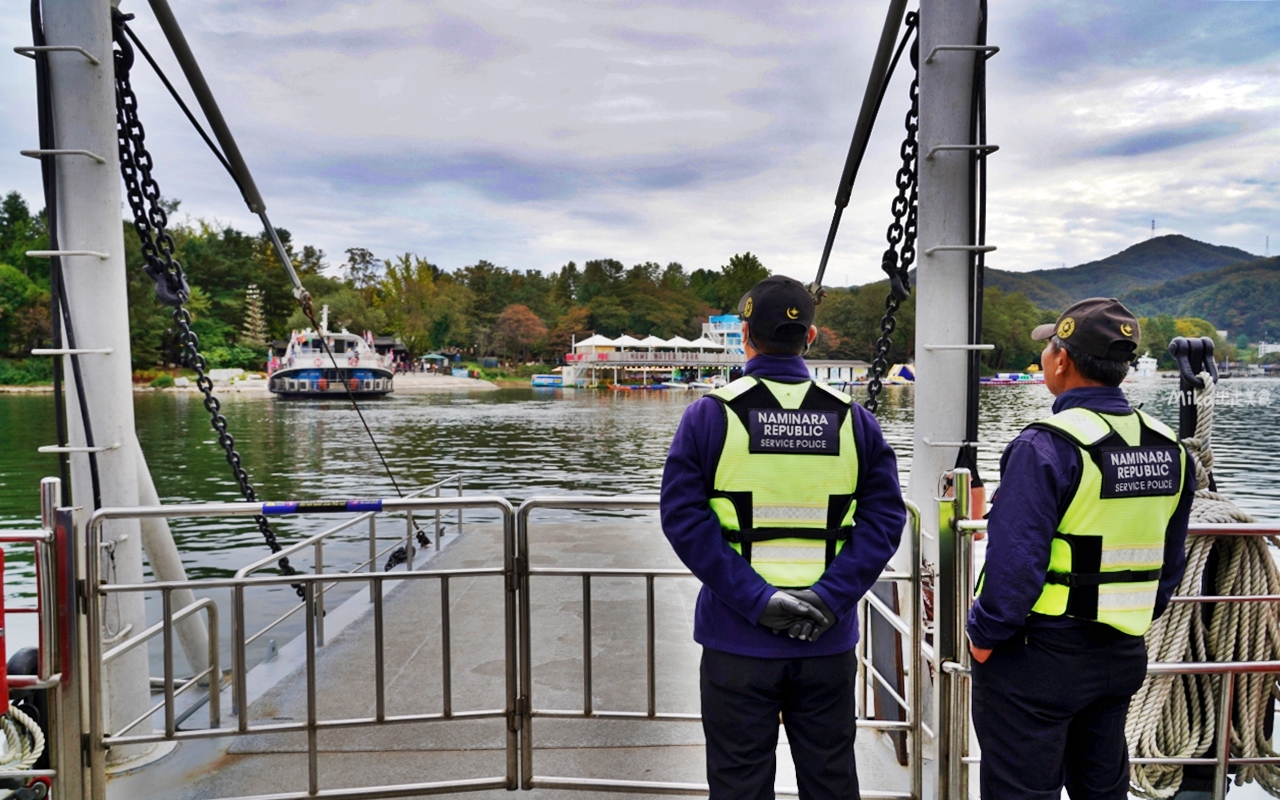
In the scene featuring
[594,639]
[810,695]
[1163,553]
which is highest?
[1163,553]

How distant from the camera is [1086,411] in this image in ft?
6.85

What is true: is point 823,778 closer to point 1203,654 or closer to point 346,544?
point 1203,654

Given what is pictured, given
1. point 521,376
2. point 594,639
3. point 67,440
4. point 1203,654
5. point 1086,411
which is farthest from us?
point 521,376

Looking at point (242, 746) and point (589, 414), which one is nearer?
point (242, 746)

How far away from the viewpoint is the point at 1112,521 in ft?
6.71

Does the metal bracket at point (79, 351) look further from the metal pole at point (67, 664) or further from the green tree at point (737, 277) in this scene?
the green tree at point (737, 277)

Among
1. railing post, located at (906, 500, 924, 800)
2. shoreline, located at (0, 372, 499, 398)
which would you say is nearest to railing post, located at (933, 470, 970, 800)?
railing post, located at (906, 500, 924, 800)

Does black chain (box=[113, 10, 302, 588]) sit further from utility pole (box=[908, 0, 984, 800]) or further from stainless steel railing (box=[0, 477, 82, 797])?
utility pole (box=[908, 0, 984, 800])

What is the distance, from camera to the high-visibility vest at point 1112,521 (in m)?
2.02

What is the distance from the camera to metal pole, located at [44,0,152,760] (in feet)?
11.0

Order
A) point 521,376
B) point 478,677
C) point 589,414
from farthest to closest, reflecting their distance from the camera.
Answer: point 521,376
point 589,414
point 478,677

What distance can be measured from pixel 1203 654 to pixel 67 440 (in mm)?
4535

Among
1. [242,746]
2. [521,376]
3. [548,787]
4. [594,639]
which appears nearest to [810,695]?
[548,787]

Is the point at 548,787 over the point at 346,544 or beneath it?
over
